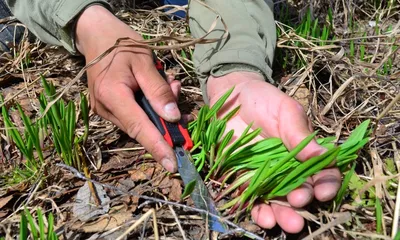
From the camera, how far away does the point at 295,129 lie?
125 cm

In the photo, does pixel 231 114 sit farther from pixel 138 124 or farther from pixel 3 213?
pixel 3 213

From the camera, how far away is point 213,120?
1.38 metres

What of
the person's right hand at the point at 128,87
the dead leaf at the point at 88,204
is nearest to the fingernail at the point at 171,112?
the person's right hand at the point at 128,87

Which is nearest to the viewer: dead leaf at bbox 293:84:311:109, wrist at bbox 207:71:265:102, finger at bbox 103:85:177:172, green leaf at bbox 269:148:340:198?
green leaf at bbox 269:148:340:198

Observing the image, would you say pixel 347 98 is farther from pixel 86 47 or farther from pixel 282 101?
pixel 86 47

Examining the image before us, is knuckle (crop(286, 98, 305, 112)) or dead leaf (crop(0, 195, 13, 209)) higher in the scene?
knuckle (crop(286, 98, 305, 112))

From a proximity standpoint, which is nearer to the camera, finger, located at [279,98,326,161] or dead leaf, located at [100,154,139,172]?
finger, located at [279,98,326,161]

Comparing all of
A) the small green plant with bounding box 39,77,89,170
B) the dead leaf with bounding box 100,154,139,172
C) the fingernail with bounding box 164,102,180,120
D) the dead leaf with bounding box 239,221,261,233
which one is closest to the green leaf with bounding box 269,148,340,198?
the dead leaf with bounding box 239,221,261,233

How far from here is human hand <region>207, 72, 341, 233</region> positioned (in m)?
1.14

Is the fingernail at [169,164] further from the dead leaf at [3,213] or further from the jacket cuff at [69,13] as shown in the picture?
the jacket cuff at [69,13]

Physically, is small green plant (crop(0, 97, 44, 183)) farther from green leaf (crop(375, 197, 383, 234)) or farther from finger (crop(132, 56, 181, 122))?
green leaf (crop(375, 197, 383, 234))

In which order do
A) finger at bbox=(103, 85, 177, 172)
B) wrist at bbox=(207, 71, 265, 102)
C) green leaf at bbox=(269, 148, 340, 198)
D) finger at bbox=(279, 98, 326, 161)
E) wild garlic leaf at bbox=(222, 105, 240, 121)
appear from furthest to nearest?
wrist at bbox=(207, 71, 265, 102)
wild garlic leaf at bbox=(222, 105, 240, 121)
finger at bbox=(103, 85, 177, 172)
finger at bbox=(279, 98, 326, 161)
green leaf at bbox=(269, 148, 340, 198)

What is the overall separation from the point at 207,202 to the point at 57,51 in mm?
1163

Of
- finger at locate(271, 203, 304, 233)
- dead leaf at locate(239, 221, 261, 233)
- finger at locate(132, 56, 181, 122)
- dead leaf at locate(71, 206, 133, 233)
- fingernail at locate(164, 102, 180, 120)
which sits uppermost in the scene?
finger at locate(132, 56, 181, 122)
